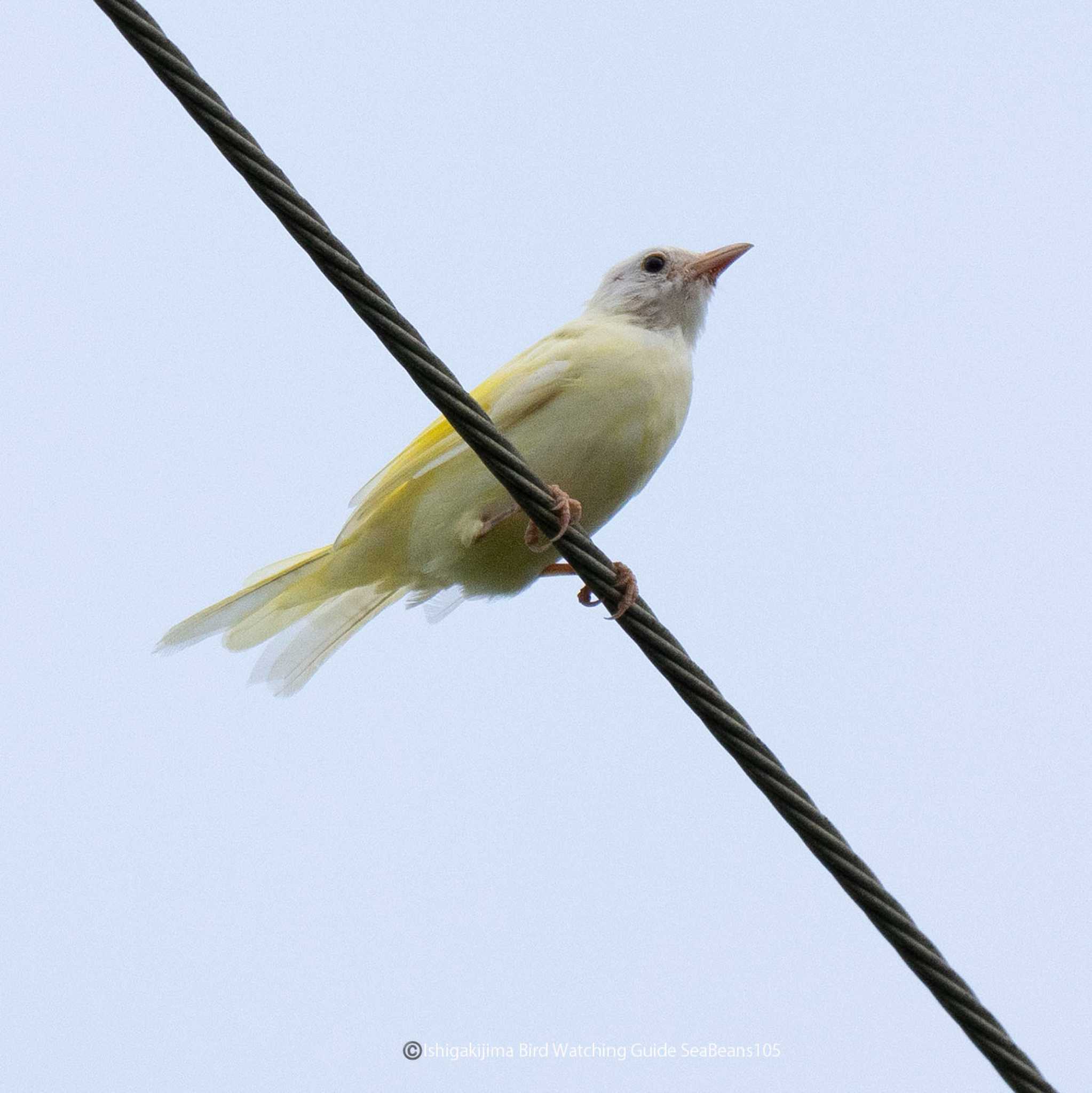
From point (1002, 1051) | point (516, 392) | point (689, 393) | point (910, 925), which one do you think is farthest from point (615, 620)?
point (689, 393)

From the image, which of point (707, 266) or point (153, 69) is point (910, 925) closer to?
point (153, 69)

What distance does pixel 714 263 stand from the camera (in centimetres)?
757

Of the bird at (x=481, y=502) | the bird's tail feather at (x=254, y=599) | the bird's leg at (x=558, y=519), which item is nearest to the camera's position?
the bird's leg at (x=558, y=519)

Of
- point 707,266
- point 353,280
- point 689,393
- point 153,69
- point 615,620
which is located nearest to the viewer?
point 153,69

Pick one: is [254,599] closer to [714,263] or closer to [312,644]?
[312,644]

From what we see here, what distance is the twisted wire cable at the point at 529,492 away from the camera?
3512mm

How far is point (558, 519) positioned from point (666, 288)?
3264 mm

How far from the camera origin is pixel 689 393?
6.73 metres

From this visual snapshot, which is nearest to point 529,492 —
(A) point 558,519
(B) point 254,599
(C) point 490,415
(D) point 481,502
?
(A) point 558,519

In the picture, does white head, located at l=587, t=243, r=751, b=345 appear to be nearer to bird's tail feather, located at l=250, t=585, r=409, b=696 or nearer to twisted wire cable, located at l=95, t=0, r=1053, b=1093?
bird's tail feather, located at l=250, t=585, r=409, b=696

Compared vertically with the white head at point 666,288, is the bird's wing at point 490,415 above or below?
below

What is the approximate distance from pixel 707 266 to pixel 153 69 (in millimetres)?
4432

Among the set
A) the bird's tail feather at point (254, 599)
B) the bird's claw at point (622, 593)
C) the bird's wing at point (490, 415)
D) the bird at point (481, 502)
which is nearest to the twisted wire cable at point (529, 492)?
the bird's claw at point (622, 593)

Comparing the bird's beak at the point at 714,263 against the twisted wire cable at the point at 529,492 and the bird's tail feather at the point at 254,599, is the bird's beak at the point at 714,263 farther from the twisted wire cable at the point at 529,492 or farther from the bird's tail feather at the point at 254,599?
the twisted wire cable at the point at 529,492
